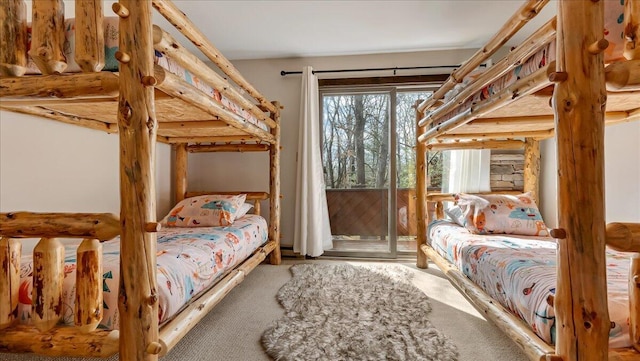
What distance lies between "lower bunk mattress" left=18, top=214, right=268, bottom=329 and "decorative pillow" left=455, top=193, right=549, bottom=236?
1.81 m

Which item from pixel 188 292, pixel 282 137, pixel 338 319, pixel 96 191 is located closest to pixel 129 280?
pixel 188 292

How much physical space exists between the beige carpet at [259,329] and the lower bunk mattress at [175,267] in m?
0.30

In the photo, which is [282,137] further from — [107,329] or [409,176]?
[107,329]

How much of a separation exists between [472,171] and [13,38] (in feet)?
11.0

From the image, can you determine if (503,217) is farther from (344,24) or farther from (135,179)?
(135,179)

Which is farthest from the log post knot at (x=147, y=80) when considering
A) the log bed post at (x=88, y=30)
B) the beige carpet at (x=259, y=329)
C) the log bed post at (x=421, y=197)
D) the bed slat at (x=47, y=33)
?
the log bed post at (x=421, y=197)

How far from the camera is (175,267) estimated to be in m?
1.28

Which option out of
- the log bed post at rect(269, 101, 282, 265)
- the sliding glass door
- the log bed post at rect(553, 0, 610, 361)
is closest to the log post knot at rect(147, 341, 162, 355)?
the log bed post at rect(553, 0, 610, 361)

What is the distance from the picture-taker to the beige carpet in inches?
57.1

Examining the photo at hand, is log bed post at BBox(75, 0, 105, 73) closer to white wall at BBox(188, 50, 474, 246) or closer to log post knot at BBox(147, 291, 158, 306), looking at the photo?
log post knot at BBox(147, 291, 158, 306)

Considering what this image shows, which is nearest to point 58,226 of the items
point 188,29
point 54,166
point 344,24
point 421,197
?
point 188,29

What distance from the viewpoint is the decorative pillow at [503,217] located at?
212 cm

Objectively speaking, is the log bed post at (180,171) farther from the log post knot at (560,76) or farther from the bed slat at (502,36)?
the log post knot at (560,76)

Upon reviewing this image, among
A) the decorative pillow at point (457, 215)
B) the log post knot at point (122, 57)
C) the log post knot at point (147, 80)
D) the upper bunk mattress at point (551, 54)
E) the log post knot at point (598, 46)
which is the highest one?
the upper bunk mattress at point (551, 54)
